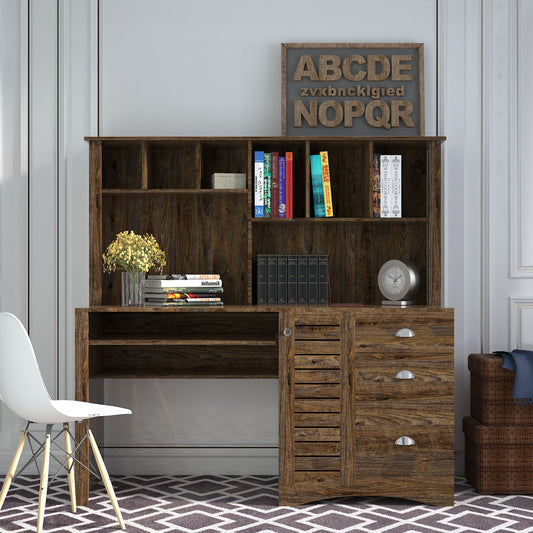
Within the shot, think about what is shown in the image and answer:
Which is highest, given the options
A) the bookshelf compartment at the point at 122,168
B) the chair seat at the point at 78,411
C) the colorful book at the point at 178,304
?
the bookshelf compartment at the point at 122,168

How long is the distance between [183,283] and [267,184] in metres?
0.62

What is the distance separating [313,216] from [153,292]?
880mm

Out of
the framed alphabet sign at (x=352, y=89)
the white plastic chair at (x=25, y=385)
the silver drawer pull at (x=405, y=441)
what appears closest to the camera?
the white plastic chair at (x=25, y=385)

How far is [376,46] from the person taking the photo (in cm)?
338

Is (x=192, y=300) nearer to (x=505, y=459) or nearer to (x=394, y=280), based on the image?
(x=394, y=280)

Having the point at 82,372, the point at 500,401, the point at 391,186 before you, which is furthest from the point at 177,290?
the point at 500,401

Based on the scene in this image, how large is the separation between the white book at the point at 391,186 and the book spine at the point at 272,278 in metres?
0.57

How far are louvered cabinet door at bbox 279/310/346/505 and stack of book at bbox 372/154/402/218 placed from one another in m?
0.60

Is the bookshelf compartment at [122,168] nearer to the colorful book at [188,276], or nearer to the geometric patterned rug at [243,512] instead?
the colorful book at [188,276]

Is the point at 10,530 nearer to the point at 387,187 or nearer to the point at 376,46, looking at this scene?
the point at 387,187

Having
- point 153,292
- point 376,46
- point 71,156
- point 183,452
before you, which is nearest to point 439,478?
point 183,452

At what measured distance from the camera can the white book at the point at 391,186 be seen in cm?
318

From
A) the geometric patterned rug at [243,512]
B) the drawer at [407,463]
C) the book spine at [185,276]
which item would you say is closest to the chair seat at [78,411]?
the geometric patterned rug at [243,512]

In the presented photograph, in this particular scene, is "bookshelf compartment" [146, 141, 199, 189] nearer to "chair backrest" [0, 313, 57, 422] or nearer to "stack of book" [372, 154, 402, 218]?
"stack of book" [372, 154, 402, 218]
